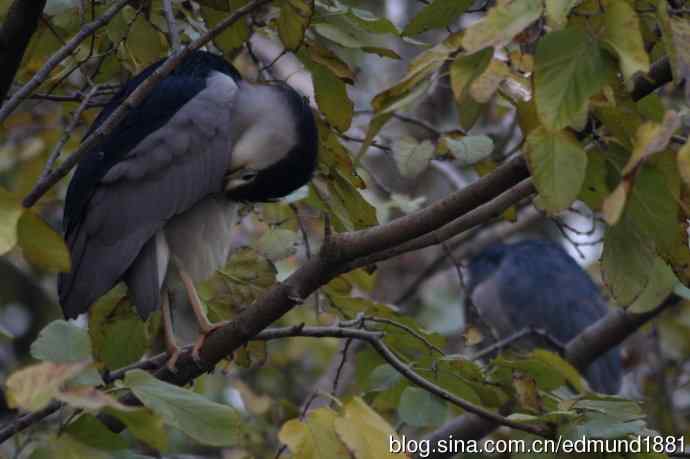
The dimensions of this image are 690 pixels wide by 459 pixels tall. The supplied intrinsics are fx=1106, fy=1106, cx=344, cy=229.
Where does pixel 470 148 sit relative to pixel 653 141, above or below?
below

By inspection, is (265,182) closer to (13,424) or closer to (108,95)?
(108,95)

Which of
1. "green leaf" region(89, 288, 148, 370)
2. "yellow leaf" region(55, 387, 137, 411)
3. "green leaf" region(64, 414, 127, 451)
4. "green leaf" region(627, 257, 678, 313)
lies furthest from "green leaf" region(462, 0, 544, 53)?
"green leaf" region(89, 288, 148, 370)

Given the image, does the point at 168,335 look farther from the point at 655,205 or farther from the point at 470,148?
the point at 655,205

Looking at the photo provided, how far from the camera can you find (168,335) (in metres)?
3.39

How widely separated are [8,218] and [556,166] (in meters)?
0.87

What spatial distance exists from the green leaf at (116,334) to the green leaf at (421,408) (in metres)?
0.81

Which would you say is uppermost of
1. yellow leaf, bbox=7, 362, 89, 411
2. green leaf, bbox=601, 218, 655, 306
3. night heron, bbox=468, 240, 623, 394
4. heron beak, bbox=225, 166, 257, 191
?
yellow leaf, bbox=7, 362, 89, 411

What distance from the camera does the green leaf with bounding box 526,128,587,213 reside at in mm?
1795

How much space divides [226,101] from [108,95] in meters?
0.41

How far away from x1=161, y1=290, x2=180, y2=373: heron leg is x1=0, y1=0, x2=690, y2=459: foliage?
0.19ft

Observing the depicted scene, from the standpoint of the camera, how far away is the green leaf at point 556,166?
1.79 m

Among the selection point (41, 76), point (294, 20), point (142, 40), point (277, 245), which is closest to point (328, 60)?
point (294, 20)

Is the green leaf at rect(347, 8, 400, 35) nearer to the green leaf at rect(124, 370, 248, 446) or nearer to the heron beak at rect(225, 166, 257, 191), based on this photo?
the heron beak at rect(225, 166, 257, 191)

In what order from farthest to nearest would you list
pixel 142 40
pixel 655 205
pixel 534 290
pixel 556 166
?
pixel 534 290 < pixel 142 40 < pixel 655 205 < pixel 556 166
